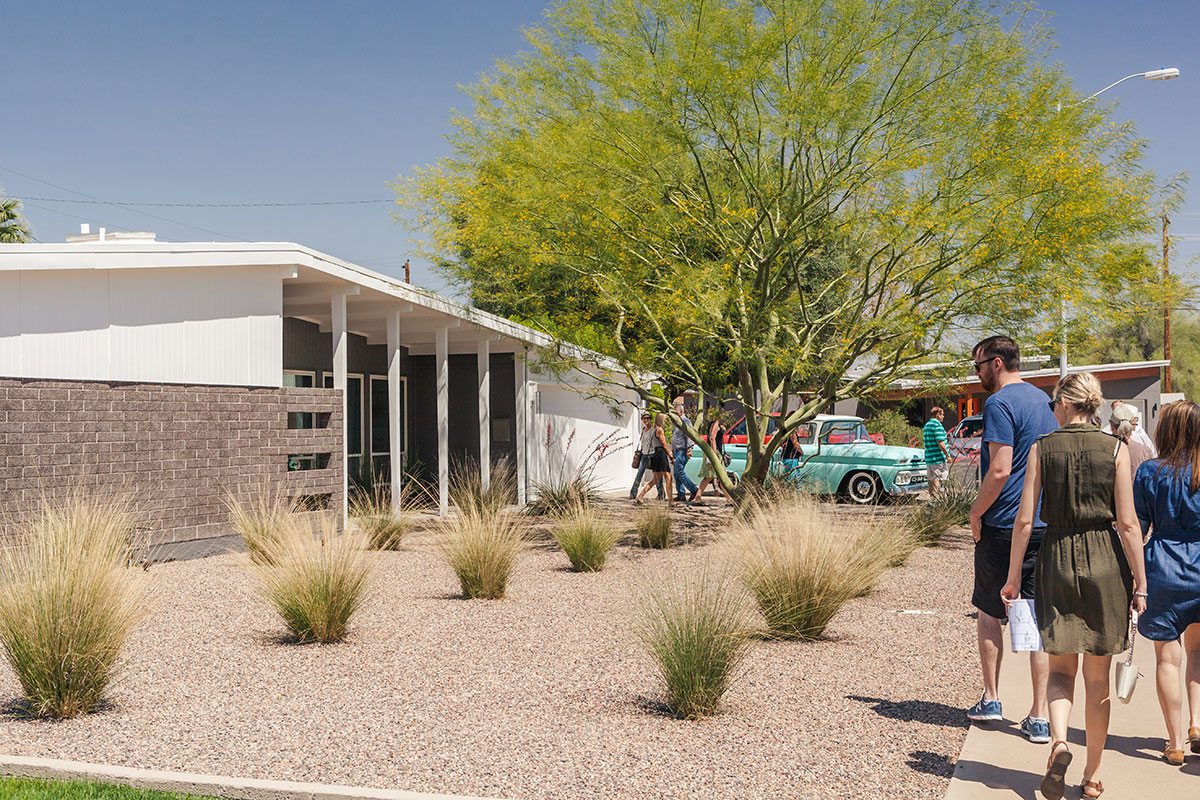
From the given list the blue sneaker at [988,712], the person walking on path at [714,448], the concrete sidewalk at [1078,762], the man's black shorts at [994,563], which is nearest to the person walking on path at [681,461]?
the person walking on path at [714,448]

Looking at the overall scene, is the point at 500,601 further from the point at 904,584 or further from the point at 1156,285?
the point at 1156,285

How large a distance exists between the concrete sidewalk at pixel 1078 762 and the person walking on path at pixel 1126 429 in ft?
4.15

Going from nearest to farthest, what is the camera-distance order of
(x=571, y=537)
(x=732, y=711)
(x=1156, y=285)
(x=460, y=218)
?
(x=732, y=711)
(x=571, y=537)
(x=1156, y=285)
(x=460, y=218)

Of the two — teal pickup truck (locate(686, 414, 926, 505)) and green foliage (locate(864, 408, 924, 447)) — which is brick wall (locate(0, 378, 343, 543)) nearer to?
teal pickup truck (locate(686, 414, 926, 505))

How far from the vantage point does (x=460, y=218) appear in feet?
58.2

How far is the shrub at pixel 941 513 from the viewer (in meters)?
13.5

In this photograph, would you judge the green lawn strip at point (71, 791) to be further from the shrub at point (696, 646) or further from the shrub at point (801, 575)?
the shrub at point (801, 575)

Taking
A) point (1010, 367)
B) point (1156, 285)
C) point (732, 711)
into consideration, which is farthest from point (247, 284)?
point (1156, 285)

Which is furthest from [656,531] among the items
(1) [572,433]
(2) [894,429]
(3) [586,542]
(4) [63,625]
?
(2) [894,429]

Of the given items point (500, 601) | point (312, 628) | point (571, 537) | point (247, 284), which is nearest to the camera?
point (312, 628)

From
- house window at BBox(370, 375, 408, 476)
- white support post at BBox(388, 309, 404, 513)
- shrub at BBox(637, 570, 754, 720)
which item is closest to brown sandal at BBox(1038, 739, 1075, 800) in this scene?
shrub at BBox(637, 570, 754, 720)

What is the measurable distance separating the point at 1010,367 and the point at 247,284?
9.52m

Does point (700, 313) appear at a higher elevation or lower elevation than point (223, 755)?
higher

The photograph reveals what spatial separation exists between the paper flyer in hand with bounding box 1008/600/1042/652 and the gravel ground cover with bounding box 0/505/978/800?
0.65 meters
